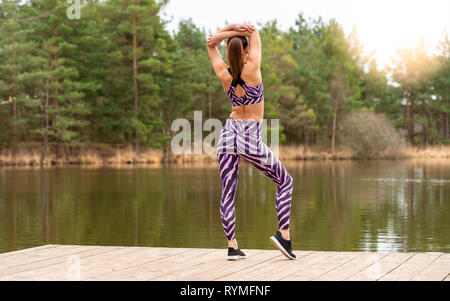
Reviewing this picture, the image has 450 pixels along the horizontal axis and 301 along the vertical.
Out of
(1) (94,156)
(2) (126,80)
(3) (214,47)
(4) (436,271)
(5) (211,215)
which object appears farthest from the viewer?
(2) (126,80)

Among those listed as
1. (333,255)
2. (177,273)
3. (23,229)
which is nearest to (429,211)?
(23,229)

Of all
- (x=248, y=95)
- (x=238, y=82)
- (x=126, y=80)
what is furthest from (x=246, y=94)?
(x=126, y=80)

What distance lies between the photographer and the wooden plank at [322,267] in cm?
535

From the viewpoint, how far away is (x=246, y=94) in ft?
20.6

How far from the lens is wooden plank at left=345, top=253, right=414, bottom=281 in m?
5.29

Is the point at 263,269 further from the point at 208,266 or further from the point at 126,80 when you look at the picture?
the point at 126,80

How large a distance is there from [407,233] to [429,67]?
5899 cm

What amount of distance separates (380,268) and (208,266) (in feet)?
4.31

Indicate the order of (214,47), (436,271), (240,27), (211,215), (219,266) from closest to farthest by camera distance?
(436,271)
(219,266)
(240,27)
(214,47)
(211,215)

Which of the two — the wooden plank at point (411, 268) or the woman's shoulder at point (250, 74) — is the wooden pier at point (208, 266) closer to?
the wooden plank at point (411, 268)

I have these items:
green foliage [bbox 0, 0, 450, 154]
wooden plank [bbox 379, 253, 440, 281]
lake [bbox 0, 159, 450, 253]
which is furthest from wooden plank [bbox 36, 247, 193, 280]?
green foliage [bbox 0, 0, 450, 154]

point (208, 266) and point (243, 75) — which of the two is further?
point (243, 75)

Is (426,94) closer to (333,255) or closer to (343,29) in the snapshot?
(343,29)

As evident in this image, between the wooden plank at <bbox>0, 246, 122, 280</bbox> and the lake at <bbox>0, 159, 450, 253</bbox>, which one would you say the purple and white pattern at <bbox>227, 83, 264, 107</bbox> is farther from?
the lake at <bbox>0, 159, 450, 253</bbox>
